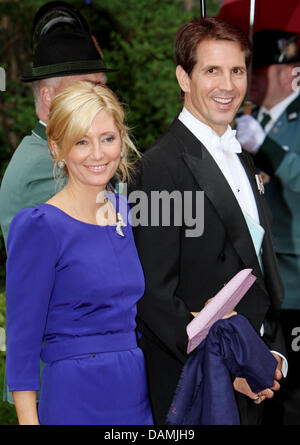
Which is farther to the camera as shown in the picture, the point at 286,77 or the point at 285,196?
the point at 286,77

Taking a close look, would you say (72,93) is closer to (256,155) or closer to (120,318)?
(120,318)

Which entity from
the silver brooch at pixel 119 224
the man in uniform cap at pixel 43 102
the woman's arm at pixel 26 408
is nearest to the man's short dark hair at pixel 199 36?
the man in uniform cap at pixel 43 102

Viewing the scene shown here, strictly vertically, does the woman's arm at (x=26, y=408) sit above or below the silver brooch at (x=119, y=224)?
below

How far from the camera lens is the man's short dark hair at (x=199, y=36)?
285cm

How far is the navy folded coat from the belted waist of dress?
1.05 feet

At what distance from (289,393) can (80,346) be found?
2633 mm

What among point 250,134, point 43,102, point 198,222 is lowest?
point 198,222

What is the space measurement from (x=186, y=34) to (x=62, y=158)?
2.71ft

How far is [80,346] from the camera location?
237 cm

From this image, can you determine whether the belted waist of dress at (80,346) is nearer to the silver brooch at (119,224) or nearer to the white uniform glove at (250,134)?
the silver brooch at (119,224)

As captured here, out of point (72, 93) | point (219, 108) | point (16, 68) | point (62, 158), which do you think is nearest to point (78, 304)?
point (62, 158)

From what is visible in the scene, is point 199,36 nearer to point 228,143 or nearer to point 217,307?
point 228,143

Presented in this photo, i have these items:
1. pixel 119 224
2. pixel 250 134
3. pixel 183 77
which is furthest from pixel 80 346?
pixel 250 134

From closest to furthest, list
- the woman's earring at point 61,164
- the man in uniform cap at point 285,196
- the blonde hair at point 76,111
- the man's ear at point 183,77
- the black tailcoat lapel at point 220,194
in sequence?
the blonde hair at point 76,111 → the woman's earring at point 61,164 → the black tailcoat lapel at point 220,194 → the man's ear at point 183,77 → the man in uniform cap at point 285,196
